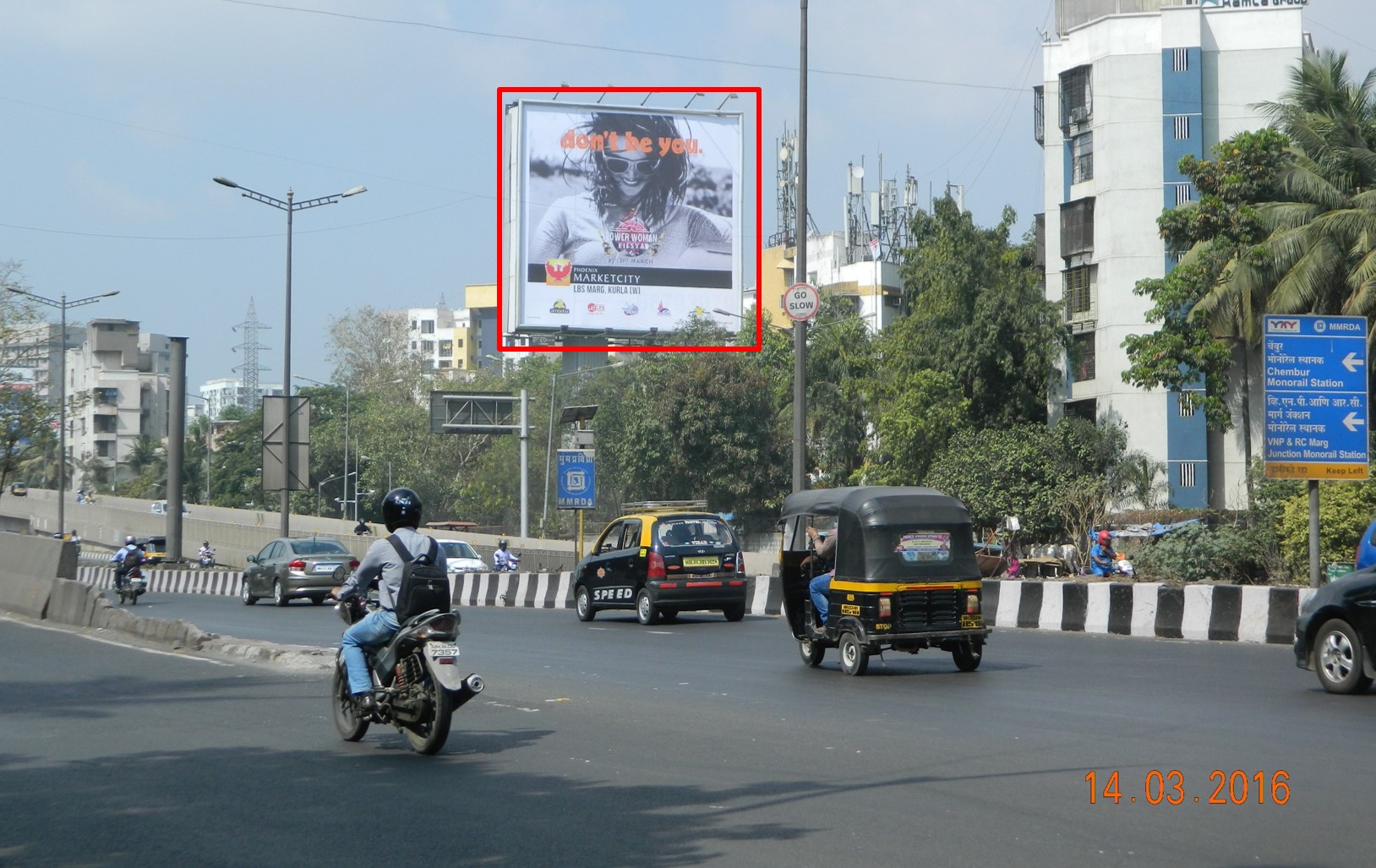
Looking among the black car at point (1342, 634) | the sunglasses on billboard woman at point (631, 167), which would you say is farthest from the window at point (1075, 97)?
the black car at point (1342, 634)

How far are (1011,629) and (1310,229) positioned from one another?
22.7 meters

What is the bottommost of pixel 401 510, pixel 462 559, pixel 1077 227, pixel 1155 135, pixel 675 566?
pixel 462 559

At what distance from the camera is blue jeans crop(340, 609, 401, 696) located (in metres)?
8.78

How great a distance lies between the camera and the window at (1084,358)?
49.3 metres

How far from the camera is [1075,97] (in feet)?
158

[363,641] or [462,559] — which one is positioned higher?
[363,641]

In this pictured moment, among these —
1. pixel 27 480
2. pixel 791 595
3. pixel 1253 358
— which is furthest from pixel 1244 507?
pixel 27 480

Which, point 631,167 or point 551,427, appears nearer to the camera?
point 631,167

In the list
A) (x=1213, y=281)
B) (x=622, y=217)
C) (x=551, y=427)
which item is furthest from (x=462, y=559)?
(x=1213, y=281)

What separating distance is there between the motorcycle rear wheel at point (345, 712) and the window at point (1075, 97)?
42.6 m

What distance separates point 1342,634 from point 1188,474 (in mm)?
35847

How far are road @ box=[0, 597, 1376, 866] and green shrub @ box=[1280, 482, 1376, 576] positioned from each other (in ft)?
50.5

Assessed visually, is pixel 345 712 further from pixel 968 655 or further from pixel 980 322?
pixel 980 322

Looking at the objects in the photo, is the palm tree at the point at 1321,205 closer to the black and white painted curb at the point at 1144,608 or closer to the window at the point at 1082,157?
the window at the point at 1082,157
